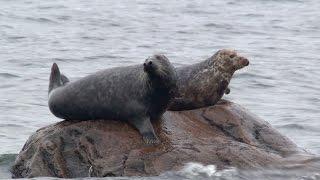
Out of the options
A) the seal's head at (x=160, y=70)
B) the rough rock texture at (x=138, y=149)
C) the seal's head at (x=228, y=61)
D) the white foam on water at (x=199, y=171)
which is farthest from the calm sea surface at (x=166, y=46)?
the seal's head at (x=228, y=61)

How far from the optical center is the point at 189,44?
71.7 ft

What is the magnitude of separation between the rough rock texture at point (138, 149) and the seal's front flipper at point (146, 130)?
67 millimetres

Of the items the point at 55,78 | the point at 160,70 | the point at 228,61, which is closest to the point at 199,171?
the point at 160,70

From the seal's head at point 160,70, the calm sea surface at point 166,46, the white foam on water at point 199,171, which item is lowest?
the calm sea surface at point 166,46

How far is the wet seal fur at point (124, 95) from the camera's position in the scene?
9328 mm

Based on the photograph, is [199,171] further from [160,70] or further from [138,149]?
[160,70]

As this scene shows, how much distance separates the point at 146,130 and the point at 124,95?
0.62 metres

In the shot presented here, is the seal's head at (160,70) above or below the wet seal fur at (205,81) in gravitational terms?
above

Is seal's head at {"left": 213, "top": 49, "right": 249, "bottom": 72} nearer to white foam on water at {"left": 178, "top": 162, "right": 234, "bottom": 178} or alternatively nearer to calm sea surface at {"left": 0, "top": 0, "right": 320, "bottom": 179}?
calm sea surface at {"left": 0, "top": 0, "right": 320, "bottom": 179}

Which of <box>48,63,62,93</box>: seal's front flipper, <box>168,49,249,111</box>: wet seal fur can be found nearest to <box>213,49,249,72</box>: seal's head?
<box>168,49,249,111</box>: wet seal fur

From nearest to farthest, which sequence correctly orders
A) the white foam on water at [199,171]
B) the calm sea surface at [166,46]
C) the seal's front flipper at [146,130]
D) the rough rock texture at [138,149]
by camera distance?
the white foam on water at [199,171], the rough rock texture at [138,149], the seal's front flipper at [146,130], the calm sea surface at [166,46]

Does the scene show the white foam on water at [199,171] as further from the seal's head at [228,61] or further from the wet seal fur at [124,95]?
the seal's head at [228,61]

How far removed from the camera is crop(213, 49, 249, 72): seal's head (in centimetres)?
1110

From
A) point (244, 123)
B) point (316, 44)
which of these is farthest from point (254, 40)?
point (244, 123)
